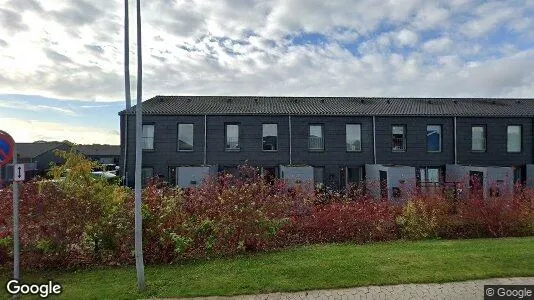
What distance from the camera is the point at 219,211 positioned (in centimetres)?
941

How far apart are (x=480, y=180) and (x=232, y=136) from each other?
1468cm

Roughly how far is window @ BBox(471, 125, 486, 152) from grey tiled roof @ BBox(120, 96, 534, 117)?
1.09 m

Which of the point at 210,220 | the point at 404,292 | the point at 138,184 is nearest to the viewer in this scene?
the point at 404,292

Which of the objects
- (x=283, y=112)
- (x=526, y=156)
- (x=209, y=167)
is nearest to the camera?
(x=209, y=167)

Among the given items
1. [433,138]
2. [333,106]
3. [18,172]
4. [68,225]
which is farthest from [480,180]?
[18,172]

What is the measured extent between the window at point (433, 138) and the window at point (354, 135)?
492 centimetres

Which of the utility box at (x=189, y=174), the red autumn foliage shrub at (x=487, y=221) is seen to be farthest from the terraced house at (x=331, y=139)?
the red autumn foliage shrub at (x=487, y=221)

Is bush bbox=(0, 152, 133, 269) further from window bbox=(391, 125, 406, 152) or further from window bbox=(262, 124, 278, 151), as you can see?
window bbox=(391, 125, 406, 152)

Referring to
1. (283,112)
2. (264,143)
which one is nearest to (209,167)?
(264,143)

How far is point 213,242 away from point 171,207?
1463 mm

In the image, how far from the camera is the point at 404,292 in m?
6.46

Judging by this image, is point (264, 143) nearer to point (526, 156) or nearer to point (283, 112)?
point (283, 112)

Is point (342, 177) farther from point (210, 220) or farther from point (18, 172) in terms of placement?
point (18, 172)

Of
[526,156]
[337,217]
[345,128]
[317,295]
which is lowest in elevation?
[317,295]
